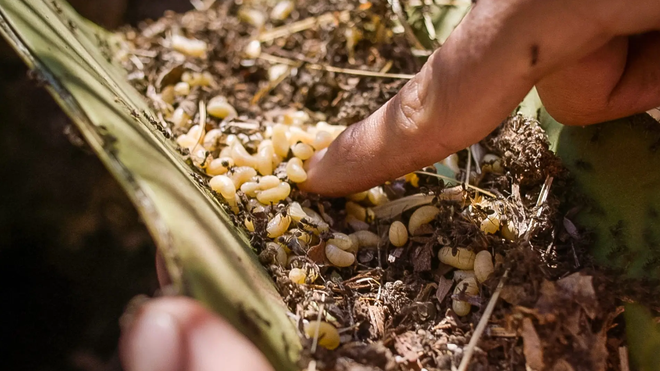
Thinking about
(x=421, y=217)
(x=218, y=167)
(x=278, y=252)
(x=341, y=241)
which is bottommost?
(x=421, y=217)

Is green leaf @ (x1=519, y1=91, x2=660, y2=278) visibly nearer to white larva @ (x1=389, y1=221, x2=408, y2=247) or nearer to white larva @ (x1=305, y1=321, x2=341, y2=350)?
white larva @ (x1=389, y1=221, x2=408, y2=247)

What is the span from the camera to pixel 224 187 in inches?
63.7

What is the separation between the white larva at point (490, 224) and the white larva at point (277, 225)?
0.60 m

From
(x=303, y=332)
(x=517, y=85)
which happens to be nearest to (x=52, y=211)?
(x=303, y=332)

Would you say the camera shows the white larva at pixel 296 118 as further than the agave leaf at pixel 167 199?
Yes

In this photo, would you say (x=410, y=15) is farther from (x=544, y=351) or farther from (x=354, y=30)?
(x=544, y=351)

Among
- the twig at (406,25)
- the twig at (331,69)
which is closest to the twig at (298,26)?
the twig at (331,69)

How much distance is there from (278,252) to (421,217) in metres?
0.47

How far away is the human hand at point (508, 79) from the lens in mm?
1030

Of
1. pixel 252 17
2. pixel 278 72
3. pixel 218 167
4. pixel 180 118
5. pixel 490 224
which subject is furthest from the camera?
pixel 252 17

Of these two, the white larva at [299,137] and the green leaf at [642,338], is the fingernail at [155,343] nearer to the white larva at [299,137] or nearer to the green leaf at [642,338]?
the white larva at [299,137]

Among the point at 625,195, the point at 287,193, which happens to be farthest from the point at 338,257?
the point at 625,195

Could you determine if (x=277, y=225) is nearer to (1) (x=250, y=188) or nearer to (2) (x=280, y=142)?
(1) (x=250, y=188)

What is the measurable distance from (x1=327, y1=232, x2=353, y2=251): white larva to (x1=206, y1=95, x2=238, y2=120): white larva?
2.40 feet
